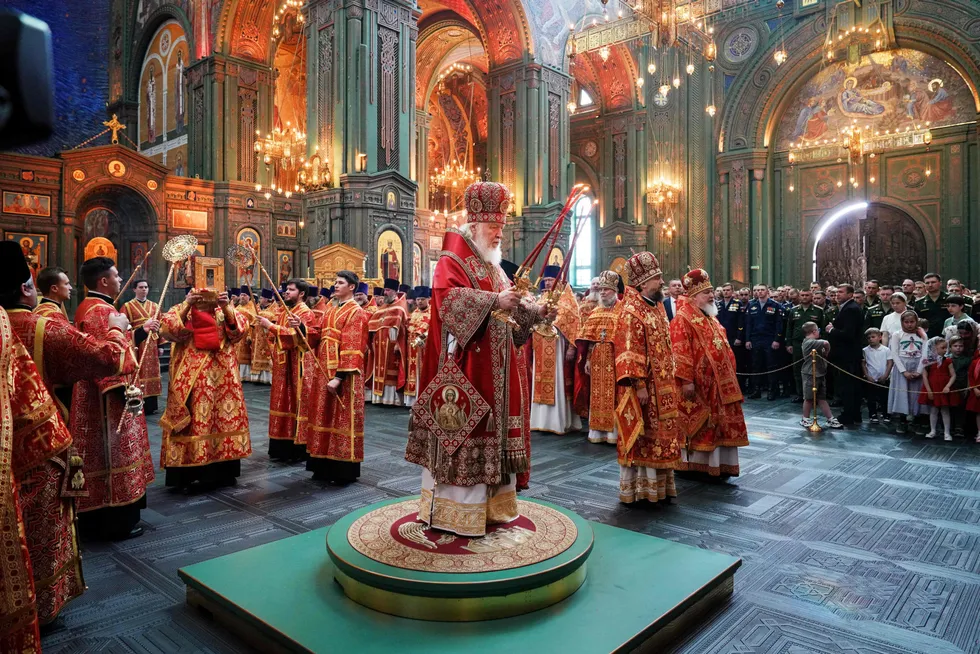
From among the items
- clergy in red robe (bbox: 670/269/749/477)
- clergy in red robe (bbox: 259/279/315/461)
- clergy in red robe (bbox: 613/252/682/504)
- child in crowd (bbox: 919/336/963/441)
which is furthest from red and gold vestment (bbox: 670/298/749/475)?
child in crowd (bbox: 919/336/963/441)

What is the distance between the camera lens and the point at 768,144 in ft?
63.2

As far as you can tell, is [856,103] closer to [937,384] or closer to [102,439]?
[937,384]

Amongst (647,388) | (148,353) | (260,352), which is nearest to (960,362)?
(647,388)

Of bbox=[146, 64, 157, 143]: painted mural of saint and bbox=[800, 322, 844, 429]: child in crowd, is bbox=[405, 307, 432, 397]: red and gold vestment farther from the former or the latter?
bbox=[146, 64, 157, 143]: painted mural of saint

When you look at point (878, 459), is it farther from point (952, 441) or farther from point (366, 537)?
point (366, 537)

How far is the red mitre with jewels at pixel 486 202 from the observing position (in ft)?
11.5

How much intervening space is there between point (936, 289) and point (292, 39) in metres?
22.0

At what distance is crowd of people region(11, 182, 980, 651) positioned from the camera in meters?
3.12

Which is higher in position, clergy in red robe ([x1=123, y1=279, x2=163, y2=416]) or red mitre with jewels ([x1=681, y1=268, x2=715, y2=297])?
red mitre with jewels ([x1=681, y1=268, x2=715, y2=297])

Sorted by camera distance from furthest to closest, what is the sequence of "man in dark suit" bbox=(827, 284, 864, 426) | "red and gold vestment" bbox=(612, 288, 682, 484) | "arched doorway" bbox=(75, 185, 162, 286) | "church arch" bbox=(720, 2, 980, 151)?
"arched doorway" bbox=(75, 185, 162, 286), "church arch" bbox=(720, 2, 980, 151), "man in dark suit" bbox=(827, 284, 864, 426), "red and gold vestment" bbox=(612, 288, 682, 484)

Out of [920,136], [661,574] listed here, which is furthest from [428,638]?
[920,136]

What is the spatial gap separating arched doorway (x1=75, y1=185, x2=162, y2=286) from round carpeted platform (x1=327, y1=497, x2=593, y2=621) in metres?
18.4

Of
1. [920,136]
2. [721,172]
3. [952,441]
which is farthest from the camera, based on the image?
[721,172]

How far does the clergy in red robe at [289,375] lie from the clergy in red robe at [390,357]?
4061mm
